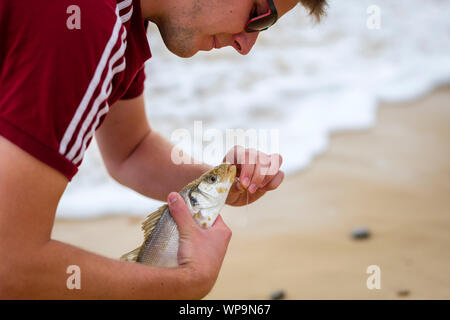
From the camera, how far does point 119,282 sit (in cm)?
197

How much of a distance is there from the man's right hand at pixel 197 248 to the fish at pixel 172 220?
0.17 ft

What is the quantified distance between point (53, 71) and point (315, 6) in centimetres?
163

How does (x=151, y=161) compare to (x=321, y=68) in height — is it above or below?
below

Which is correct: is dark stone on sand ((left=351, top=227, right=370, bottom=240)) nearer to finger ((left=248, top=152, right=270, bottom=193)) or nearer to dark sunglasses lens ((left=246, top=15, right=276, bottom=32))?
finger ((left=248, top=152, right=270, bottom=193))

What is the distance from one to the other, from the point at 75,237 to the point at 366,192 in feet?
8.51

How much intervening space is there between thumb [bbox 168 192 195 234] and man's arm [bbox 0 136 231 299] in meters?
0.09

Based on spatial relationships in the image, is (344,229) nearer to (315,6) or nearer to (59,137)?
(315,6)

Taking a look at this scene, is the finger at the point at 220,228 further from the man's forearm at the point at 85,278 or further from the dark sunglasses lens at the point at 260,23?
the dark sunglasses lens at the point at 260,23

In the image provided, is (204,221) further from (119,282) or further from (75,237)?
(75,237)

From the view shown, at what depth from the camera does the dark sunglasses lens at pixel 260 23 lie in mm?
2484

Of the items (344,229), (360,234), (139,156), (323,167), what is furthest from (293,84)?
(139,156)

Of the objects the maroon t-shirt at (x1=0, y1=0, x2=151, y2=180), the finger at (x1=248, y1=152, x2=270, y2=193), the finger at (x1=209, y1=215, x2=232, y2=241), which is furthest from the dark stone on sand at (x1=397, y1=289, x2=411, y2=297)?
the maroon t-shirt at (x1=0, y1=0, x2=151, y2=180)
